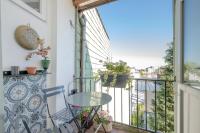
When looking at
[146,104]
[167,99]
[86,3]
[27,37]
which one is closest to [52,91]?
[27,37]

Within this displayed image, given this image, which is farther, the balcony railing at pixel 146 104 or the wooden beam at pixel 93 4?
the wooden beam at pixel 93 4

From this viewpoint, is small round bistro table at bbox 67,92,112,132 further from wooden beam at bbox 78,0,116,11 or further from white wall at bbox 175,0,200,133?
wooden beam at bbox 78,0,116,11

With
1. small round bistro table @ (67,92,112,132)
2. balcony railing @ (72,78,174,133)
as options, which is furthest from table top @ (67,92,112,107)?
balcony railing @ (72,78,174,133)

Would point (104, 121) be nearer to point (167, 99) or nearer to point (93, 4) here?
point (167, 99)

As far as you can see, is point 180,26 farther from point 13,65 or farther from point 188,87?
point 13,65

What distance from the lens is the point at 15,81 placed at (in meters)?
1.88

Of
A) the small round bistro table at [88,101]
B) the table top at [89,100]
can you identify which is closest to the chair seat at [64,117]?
the small round bistro table at [88,101]

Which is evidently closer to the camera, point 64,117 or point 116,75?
point 64,117

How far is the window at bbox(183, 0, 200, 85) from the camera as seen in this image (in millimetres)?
1347

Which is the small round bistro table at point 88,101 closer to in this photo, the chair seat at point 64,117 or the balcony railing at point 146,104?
the chair seat at point 64,117

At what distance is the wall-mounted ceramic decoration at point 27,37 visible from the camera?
194cm

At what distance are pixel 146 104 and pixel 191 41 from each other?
68.7 inches

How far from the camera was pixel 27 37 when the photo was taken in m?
2.04

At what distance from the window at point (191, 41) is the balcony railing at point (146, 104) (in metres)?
0.97
